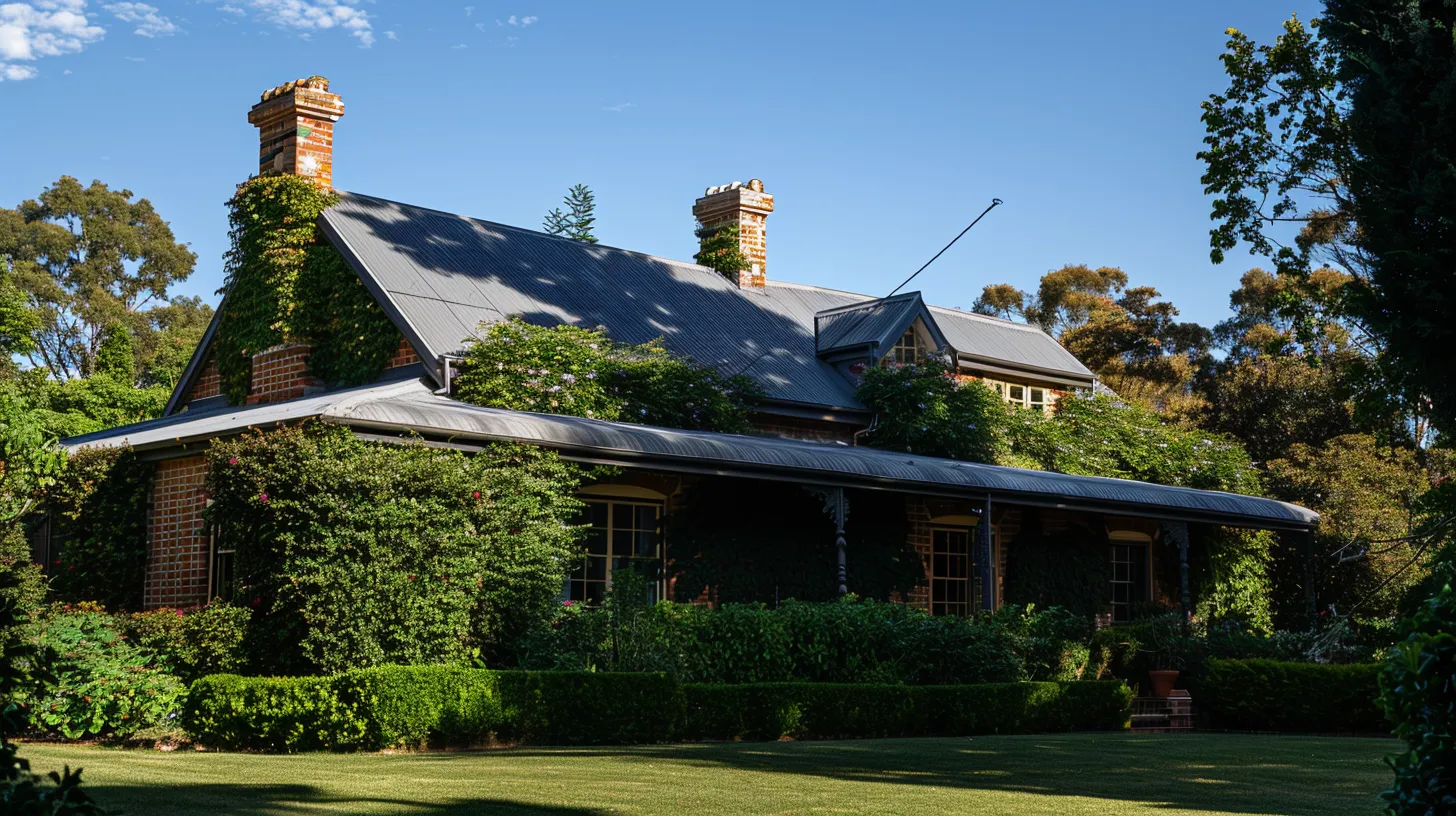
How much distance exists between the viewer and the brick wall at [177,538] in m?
16.2

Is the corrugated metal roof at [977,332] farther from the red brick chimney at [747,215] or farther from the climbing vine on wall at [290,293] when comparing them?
the climbing vine on wall at [290,293]

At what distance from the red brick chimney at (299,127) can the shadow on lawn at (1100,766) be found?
40.5 feet

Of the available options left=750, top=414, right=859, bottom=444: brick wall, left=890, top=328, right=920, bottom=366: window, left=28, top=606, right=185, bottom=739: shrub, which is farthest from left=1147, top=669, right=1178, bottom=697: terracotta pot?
left=28, top=606, right=185, bottom=739: shrub

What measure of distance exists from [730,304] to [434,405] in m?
11.1

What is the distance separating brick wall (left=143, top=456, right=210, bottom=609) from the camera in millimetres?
16188

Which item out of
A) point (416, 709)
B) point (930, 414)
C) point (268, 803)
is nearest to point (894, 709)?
point (416, 709)

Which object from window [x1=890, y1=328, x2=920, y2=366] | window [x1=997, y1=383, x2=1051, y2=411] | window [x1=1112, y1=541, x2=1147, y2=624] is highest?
window [x1=890, y1=328, x2=920, y2=366]

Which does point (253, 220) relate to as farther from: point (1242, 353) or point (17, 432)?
point (1242, 353)

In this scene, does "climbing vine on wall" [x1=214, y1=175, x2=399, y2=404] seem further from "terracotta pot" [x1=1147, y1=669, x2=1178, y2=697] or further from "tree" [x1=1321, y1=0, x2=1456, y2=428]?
"tree" [x1=1321, y1=0, x2=1456, y2=428]

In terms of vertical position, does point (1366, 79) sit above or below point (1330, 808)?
above

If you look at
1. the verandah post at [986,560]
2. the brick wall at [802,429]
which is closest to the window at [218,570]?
the brick wall at [802,429]

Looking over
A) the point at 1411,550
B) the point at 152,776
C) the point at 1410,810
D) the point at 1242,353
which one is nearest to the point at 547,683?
the point at 152,776

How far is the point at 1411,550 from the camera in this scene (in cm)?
2650

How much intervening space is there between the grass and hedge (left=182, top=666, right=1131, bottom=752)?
46 cm
